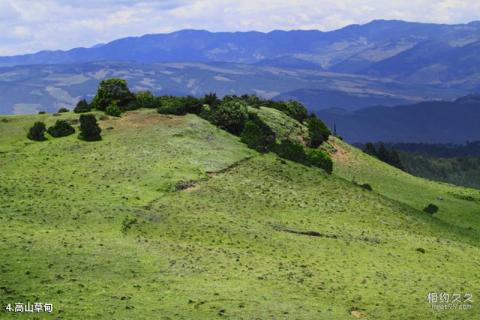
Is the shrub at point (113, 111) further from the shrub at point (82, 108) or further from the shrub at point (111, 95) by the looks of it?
the shrub at point (82, 108)

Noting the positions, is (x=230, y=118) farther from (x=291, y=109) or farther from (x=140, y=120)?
(x=291, y=109)

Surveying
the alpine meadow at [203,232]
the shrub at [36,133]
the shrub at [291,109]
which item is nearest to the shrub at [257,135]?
the alpine meadow at [203,232]

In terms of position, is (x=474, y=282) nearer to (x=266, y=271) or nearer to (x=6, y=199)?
(x=266, y=271)

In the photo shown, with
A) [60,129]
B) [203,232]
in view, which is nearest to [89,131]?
[60,129]

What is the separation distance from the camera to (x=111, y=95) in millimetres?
92125

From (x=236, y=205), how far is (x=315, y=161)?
98.4 feet

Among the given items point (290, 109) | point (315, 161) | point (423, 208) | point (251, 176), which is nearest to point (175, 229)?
point (251, 176)

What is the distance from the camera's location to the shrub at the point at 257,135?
8306 centimetres

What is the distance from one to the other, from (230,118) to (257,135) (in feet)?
23.3

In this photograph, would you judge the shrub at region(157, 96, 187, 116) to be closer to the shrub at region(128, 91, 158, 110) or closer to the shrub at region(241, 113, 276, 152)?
the shrub at region(128, 91, 158, 110)

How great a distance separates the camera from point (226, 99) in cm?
10138

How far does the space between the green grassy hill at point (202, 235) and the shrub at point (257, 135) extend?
3.20m

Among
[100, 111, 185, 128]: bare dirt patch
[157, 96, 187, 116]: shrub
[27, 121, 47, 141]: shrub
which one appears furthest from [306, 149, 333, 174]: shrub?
[27, 121, 47, 141]: shrub

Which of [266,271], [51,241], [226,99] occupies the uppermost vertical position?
[226,99]
